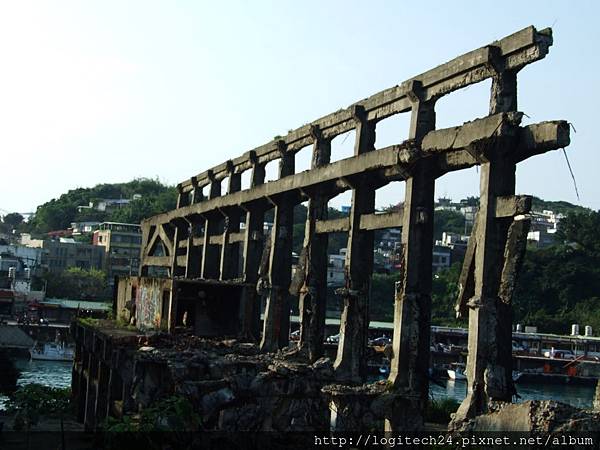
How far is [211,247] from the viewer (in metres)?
32.9

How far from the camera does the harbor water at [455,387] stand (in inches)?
2147

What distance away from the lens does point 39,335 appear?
72.0 meters

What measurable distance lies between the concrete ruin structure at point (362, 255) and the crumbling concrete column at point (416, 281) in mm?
24

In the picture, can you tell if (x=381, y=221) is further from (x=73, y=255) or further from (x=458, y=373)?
(x=73, y=255)

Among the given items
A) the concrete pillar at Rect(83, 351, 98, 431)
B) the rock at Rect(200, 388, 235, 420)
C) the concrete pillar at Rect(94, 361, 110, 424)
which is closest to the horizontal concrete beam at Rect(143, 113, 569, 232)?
the rock at Rect(200, 388, 235, 420)

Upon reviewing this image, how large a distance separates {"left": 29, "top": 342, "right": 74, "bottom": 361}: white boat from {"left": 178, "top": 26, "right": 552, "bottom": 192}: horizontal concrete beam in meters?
43.9

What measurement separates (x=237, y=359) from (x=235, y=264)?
12078mm

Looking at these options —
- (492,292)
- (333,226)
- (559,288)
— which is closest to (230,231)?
(333,226)

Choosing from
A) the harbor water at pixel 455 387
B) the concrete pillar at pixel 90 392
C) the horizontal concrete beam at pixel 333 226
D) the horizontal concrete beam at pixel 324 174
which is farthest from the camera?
the harbor water at pixel 455 387

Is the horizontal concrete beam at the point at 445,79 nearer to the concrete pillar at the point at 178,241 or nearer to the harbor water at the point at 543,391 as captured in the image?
the concrete pillar at the point at 178,241

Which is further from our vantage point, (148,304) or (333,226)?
(148,304)

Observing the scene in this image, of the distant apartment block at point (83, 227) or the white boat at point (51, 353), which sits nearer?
the white boat at point (51, 353)

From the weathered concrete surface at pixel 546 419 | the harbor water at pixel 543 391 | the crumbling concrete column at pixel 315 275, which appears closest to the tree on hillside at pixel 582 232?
the harbor water at pixel 543 391

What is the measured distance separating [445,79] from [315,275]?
733 cm
